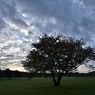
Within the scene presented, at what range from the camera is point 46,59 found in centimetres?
3038

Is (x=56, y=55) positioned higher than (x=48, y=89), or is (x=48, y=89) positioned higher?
(x=56, y=55)

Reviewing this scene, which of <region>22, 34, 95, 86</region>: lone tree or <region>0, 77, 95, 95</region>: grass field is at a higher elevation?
<region>22, 34, 95, 86</region>: lone tree

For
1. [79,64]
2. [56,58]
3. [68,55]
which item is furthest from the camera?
[79,64]

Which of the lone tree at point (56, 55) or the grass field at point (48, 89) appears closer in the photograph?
the grass field at point (48, 89)

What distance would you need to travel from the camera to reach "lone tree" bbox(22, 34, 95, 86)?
3044 centimetres

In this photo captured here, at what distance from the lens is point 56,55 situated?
103 ft

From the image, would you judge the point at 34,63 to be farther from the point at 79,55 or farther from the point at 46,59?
the point at 79,55

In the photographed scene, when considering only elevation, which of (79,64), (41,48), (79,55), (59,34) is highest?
(59,34)

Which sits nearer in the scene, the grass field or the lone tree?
the grass field

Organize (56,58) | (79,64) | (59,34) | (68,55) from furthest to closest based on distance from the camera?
(59,34) < (79,64) < (68,55) < (56,58)

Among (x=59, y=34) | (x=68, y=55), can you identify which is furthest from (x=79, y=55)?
(x=59, y=34)

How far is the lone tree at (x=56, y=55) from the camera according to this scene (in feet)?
99.9

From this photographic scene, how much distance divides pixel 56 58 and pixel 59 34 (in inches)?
387

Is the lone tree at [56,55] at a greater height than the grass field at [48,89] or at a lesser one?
greater
